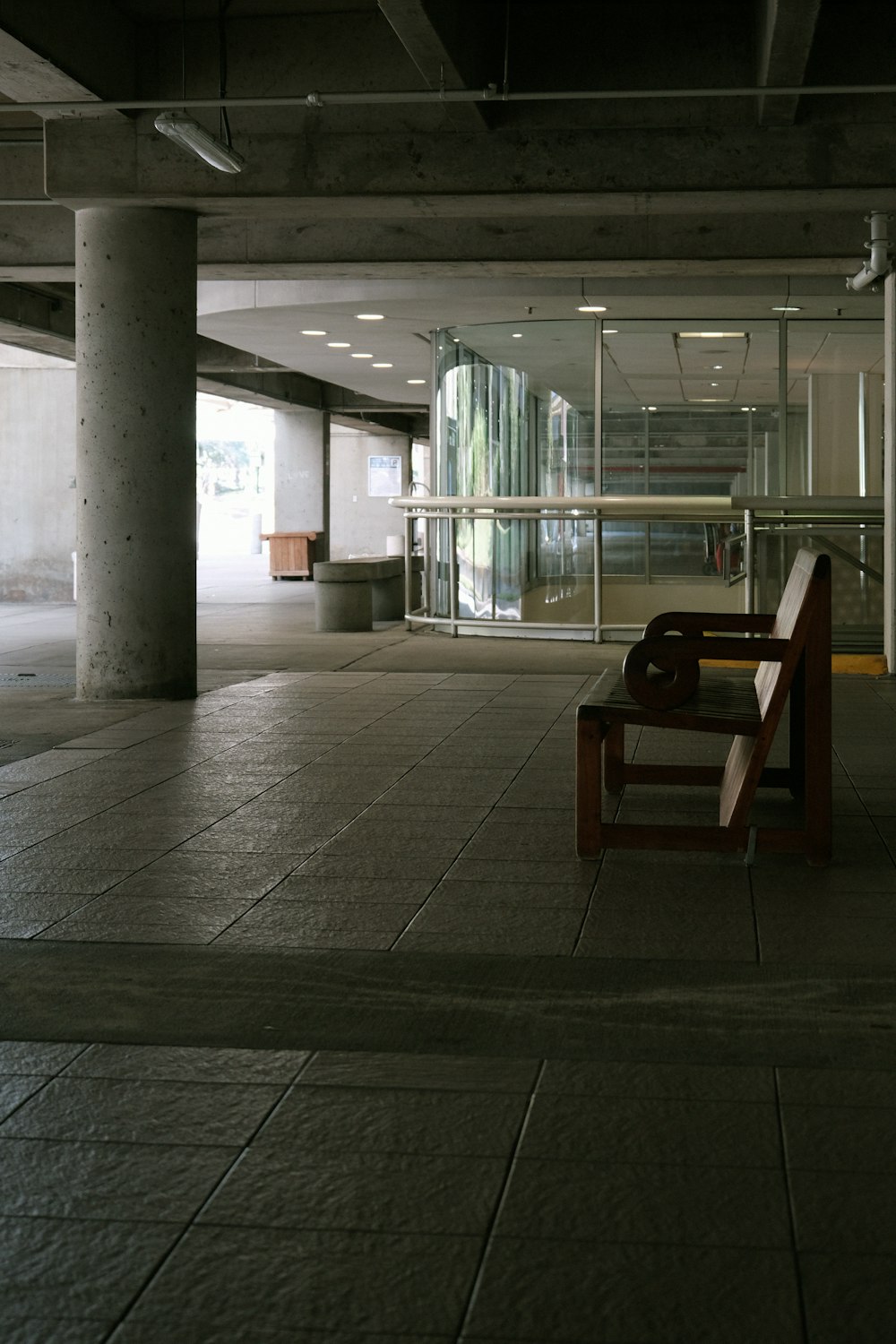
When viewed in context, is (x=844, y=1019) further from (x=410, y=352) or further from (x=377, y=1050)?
(x=410, y=352)

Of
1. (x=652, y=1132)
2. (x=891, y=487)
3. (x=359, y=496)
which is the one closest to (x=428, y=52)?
(x=891, y=487)

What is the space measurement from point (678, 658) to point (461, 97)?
4091 mm

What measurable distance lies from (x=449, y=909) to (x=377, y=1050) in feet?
3.46

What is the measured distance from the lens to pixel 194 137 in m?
7.11

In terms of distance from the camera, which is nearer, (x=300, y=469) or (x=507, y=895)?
(x=507, y=895)

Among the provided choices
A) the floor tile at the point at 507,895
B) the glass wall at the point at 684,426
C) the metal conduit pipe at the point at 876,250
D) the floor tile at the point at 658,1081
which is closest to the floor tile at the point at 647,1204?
the floor tile at the point at 658,1081

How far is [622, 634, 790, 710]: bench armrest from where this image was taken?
4.38 metres

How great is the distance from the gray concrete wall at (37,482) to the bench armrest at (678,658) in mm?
18833

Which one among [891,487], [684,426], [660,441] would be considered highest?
[684,426]

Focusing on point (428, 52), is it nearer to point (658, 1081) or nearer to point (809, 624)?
point (809, 624)

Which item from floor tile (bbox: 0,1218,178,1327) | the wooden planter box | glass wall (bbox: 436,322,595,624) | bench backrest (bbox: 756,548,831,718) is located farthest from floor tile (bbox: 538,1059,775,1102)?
the wooden planter box

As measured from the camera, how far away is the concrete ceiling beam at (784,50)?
21.4 ft

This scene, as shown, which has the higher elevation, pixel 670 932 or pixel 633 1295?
pixel 670 932

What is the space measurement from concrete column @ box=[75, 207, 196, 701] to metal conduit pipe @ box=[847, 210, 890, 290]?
4.64 metres
